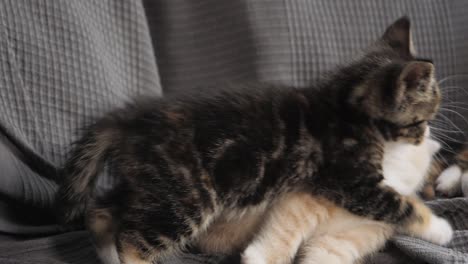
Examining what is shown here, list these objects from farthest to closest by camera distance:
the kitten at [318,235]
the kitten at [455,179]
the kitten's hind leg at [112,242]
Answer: the kitten at [455,179] → the kitten at [318,235] → the kitten's hind leg at [112,242]

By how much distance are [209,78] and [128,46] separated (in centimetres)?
27

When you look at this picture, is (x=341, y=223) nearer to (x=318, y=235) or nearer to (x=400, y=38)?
(x=318, y=235)

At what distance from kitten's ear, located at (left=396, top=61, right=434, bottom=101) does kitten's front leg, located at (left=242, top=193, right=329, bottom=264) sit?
0.32 metres

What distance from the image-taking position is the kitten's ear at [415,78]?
1.29 metres

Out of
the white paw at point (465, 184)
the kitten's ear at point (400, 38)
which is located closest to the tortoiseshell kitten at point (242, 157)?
the kitten's ear at point (400, 38)

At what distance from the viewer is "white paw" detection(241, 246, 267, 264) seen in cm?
124

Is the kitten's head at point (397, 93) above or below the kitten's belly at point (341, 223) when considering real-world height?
above

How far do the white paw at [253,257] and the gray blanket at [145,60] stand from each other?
7 cm

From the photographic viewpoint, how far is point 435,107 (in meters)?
1.41

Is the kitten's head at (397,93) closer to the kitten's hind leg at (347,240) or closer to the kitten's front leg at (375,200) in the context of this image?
the kitten's front leg at (375,200)

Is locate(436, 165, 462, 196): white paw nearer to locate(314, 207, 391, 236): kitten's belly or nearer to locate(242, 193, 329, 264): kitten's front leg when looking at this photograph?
locate(314, 207, 391, 236): kitten's belly

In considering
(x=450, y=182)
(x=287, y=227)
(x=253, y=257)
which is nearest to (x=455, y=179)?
(x=450, y=182)

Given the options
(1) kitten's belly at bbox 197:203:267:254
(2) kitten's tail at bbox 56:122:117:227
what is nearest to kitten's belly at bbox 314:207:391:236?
(1) kitten's belly at bbox 197:203:267:254

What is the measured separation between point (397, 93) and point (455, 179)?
482 mm
